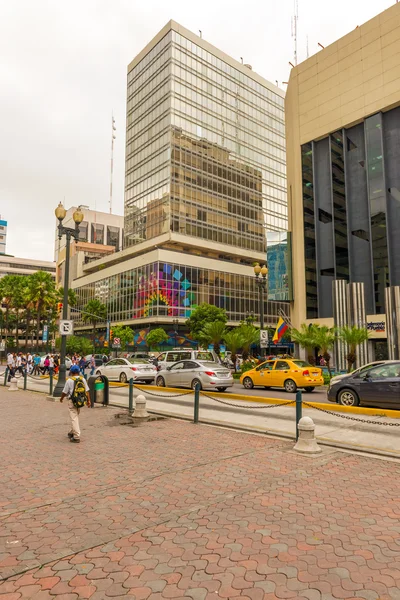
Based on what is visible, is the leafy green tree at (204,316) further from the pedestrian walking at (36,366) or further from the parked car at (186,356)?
the parked car at (186,356)

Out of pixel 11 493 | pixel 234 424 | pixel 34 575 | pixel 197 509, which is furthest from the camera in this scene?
pixel 234 424

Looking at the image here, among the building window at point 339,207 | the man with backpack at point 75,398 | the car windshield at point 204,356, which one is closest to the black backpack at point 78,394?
the man with backpack at point 75,398

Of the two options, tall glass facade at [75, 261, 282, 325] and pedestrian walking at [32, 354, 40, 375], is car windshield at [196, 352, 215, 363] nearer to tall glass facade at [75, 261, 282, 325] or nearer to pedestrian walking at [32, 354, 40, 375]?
pedestrian walking at [32, 354, 40, 375]

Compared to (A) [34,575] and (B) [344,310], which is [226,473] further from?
(B) [344,310]

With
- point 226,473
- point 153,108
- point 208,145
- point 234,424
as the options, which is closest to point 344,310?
point 234,424

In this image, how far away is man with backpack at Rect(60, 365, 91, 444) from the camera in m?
9.03

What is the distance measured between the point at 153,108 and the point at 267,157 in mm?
25589

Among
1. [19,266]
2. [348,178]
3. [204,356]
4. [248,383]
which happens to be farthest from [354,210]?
[19,266]

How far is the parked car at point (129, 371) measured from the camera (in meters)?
22.6

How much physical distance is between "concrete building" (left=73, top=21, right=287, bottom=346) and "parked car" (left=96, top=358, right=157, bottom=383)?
3980 cm

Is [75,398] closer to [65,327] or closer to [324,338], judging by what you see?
[65,327]

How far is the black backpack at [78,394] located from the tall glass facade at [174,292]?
54482 millimetres

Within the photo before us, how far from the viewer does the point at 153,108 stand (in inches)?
2896

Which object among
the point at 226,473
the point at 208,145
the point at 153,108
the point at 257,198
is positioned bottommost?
the point at 226,473
